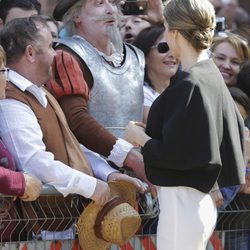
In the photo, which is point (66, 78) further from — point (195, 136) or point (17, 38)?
point (195, 136)

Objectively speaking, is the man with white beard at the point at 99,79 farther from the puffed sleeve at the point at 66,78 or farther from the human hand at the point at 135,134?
the human hand at the point at 135,134

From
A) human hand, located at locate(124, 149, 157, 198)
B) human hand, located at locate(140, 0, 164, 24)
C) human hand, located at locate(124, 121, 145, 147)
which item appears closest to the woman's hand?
human hand, located at locate(124, 121, 145, 147)

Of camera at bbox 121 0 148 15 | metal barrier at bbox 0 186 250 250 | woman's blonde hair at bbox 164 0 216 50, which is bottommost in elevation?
metal barrier at bbox 0 186 250 250

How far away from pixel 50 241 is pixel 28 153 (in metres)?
0.54

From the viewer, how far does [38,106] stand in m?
5.77

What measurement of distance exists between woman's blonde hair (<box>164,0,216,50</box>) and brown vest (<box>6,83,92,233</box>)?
90cm

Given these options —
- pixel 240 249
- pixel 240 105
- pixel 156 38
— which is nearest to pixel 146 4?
pixel 156 38

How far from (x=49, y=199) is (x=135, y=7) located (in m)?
2.80

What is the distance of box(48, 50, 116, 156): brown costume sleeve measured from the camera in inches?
236

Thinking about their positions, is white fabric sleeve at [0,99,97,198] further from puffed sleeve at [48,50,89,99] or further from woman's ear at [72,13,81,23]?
woman's ear at [72,13,81,23]

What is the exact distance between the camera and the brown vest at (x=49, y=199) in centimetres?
566

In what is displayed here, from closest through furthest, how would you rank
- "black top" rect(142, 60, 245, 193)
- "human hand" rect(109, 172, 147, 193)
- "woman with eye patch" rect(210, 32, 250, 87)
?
"black top" rect(142, 60, 245, 193) → "human hand" rect(109, 172, 147, 193) → "woman with eye patch" rect(210, 32, 250, 87)

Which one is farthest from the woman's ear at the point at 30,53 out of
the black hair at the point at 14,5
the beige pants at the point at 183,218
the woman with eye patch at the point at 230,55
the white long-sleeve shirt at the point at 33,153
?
the woman with eye patch at the point at 230,55

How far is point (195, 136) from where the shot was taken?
5219 millimetres
